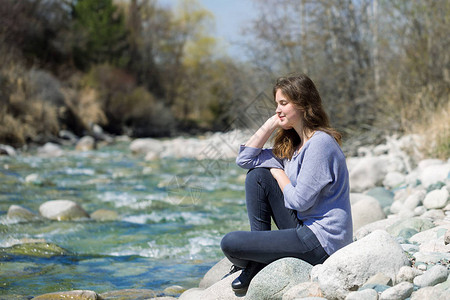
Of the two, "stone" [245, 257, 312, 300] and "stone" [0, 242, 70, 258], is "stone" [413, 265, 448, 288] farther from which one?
"stone" [0, 242, 70, 258]

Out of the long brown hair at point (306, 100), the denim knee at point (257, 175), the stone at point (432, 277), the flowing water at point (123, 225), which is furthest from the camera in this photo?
the flowing water at point (123, 225)

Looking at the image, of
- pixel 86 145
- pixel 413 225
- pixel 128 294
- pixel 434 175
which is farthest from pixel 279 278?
pixel 86 145

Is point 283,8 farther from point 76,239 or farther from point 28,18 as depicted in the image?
point 28,18

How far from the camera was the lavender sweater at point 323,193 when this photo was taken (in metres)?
2.58

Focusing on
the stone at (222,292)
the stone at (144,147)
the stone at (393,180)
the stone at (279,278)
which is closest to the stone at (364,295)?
the stone at (279,278)

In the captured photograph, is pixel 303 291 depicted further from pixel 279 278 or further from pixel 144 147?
pixel 144 147

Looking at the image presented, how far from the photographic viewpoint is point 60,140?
1617cm

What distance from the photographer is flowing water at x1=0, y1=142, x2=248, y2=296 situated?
401cm

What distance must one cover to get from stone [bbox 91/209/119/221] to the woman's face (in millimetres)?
3885

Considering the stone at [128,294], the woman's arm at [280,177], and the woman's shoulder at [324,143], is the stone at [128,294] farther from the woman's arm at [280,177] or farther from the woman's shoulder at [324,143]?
the woman's shoulder at [324,143]

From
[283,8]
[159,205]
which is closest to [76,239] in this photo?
[159,205]

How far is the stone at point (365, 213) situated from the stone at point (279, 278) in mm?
2237

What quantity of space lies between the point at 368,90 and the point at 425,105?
2.47 metres

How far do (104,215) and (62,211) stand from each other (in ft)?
1.67
